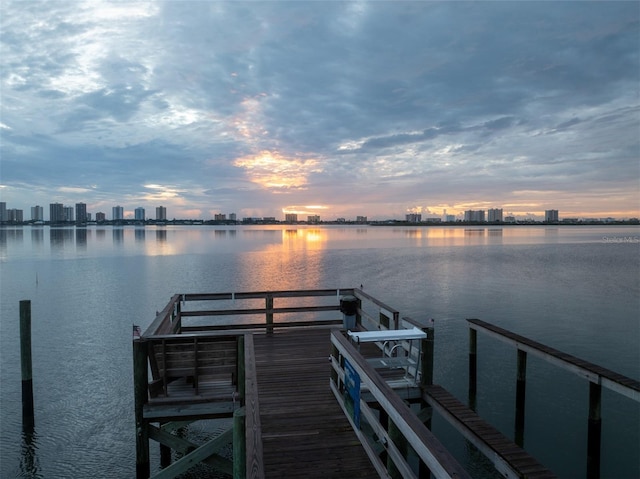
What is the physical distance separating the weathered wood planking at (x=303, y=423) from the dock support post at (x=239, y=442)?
34 cm

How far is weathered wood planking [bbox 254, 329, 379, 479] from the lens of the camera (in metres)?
5.22

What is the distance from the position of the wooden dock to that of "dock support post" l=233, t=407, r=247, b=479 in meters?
0.01

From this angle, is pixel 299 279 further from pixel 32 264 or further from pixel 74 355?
pixel 32 264

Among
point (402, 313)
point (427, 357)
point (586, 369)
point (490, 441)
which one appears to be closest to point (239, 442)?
point (490, 441)

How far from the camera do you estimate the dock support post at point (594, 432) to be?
898 centimetres

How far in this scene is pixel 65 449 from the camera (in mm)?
10320

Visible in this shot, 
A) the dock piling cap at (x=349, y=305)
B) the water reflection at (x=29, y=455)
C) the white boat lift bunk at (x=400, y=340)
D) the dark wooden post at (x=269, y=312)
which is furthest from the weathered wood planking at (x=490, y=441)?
the water reflection at (x=29, y=455)

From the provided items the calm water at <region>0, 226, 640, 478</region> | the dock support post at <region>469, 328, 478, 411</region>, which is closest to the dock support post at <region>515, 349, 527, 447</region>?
the calm water at <region>0, 226, 640, 478</region>

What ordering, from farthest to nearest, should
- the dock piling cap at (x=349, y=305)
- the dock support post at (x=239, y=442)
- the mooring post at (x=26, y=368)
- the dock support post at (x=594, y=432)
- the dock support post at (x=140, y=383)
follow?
the mooring post at (x=26, y=368) < the dock piling cap at (x=349, y=305) < the dock support post at (x=594, y=432) < the dock support post at (x=140, y=383) < the dock support post at (x=239, y=442)

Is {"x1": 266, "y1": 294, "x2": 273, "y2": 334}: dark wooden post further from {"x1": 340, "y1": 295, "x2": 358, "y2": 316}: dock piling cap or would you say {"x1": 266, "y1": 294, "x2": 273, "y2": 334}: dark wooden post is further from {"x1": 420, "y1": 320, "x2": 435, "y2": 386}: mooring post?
{"x1": 420, "y1": 320, "x2": 435, "y2": 386}: mooring post

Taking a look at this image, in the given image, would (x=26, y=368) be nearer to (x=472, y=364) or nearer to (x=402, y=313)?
(x=472, y=364)

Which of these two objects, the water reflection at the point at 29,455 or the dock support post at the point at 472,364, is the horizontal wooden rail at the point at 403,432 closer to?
the dock support post at the point at 472,364

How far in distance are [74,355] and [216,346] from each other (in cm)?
1265

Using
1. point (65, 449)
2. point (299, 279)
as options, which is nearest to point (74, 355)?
point (65, 449)
